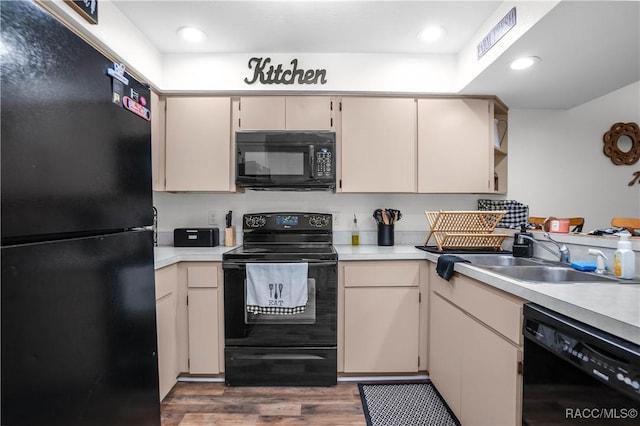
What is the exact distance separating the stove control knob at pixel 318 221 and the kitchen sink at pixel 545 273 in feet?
4.04

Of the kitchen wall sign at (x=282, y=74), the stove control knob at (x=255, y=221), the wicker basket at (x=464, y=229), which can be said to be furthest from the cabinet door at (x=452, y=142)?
the stove control knob at (x=255, y=221)

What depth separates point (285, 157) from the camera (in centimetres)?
210

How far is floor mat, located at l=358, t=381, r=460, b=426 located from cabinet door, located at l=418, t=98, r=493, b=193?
1405 millimetres

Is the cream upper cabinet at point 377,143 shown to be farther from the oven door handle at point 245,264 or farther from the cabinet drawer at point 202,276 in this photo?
the cabinet drawer at point 202,276

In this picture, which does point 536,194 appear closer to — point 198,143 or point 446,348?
point 446,348

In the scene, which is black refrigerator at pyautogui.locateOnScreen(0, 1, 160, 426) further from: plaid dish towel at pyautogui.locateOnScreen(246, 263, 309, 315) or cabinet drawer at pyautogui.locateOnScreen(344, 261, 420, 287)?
cabinet drawer at pyautogui.locateOnScreen(344, 261, 420, 287)

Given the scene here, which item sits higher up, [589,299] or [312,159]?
[312,159]

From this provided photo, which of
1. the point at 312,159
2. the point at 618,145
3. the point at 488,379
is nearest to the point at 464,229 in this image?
the point at 488,379

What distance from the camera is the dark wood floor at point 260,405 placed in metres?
1.62

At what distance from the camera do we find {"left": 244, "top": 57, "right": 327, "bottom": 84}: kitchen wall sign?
215 centimetres

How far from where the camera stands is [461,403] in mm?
1482

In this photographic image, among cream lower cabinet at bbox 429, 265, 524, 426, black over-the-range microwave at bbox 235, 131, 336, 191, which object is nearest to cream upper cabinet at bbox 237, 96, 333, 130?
black over-the-range microwave at bbox 235, 131, 336, 191

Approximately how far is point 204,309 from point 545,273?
6.61ft

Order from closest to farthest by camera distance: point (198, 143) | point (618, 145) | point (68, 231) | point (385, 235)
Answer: point (68, 231) < point (198, 143) < point (385, 235) < point (618, 145)
